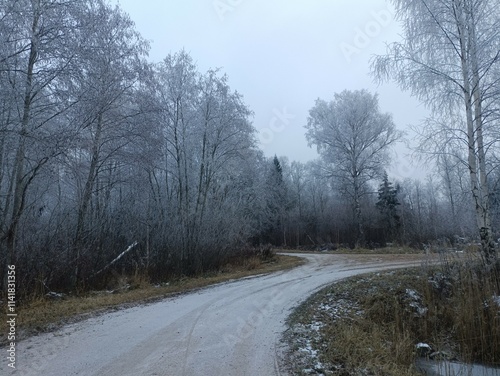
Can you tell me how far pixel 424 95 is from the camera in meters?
12.4

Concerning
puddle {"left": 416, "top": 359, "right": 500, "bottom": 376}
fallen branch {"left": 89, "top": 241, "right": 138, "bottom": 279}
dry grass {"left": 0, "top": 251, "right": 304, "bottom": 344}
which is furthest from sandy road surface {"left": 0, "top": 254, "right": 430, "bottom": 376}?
fallen branch {"left": 89, "top": 241, "right": 138, "bottom": 279}

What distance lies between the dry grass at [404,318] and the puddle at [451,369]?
0.19m

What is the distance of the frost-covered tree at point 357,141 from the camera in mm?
31625

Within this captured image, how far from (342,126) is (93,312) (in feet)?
93.8

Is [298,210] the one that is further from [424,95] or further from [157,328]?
[157,328]

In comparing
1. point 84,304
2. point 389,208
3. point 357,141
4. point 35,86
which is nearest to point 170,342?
point 84,304

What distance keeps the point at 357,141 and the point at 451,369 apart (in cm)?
2703

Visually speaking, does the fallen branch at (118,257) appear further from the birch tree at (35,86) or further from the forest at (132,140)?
the birch tree at (35,86)

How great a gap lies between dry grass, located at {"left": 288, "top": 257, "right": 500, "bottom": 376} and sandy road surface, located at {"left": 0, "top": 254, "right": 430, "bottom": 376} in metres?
0.84

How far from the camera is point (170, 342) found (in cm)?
565

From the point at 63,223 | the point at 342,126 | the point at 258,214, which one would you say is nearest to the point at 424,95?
the point at 63,223

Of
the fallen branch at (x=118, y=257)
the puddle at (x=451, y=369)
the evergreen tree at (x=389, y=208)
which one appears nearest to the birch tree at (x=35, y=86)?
the fallen branch at (x=118, y=257)

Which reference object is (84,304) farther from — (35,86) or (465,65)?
(465,65)

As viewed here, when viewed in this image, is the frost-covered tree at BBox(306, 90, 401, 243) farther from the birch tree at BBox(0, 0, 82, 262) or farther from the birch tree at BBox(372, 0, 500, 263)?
the birch tree at BBox(0, 0, 82, 262)
